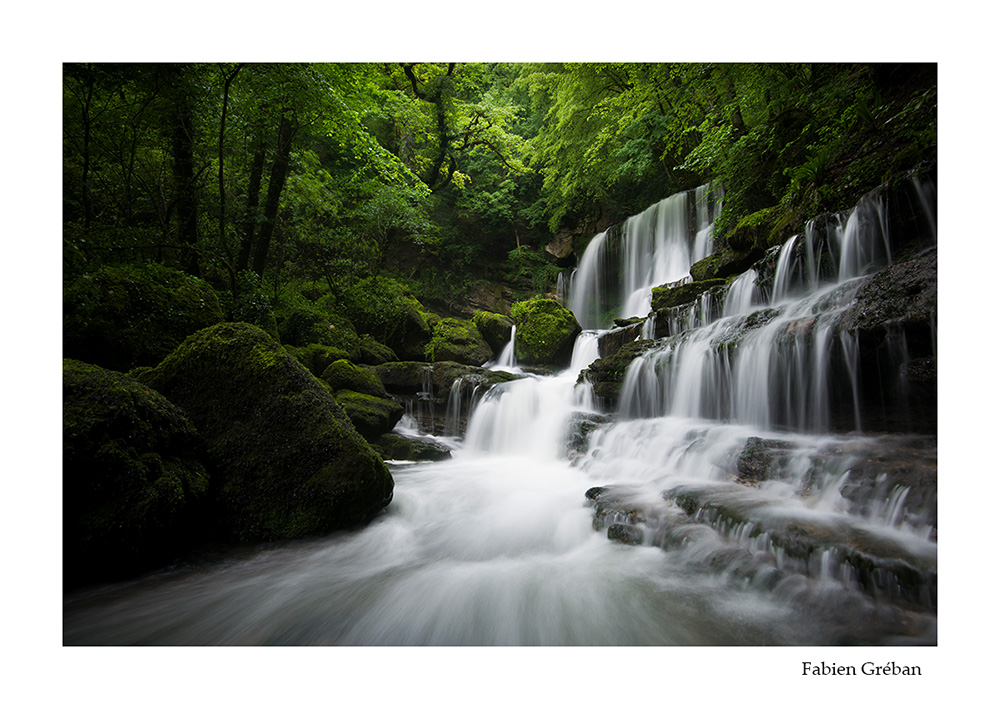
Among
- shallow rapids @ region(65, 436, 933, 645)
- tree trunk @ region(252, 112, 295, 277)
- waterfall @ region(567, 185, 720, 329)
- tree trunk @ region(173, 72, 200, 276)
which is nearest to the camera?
shallow rapids @ region(65, 436, 933, 645)

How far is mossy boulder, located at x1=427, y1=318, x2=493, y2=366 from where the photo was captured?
9523 mm

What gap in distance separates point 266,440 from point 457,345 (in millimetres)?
7198

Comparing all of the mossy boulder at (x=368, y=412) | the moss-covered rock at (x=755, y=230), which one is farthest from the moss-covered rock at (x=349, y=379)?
the moss-covered rock at (x=755, y=230)

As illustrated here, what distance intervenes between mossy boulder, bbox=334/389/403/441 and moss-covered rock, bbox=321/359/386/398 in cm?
21

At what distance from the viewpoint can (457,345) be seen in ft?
32.1

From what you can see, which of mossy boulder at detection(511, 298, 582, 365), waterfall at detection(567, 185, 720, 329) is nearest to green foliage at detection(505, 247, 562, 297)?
waterfall at detection(567, 185, 720, 329)

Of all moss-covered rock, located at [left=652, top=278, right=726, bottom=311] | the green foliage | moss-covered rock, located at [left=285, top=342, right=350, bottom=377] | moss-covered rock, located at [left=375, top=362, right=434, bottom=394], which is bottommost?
moss-covered rock, located at [left=375, top=362, right=434, bottom=394]

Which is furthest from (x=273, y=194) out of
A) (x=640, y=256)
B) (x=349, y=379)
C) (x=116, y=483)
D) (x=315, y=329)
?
(x=640, y=256)

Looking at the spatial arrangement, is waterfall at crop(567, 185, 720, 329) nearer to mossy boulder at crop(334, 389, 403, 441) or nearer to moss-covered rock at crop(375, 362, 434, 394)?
moss-covered rock at crop(375, 362, 434, 394)

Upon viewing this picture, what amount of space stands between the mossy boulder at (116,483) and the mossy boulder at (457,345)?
285 inches

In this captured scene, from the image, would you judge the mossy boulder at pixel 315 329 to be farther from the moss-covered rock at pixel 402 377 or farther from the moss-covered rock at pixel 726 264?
the moss-covered rock at pixel 726 264

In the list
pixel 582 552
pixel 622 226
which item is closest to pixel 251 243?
pixel 582 552

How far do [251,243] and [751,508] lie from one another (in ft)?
23.6
